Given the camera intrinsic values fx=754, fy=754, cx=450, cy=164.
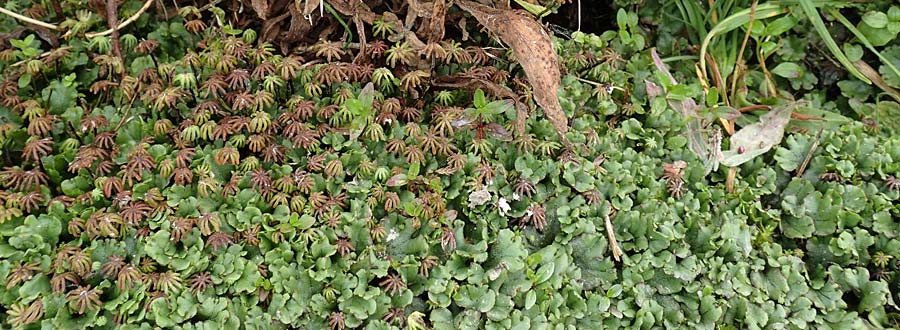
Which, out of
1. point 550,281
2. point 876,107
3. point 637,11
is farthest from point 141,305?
point 876,107

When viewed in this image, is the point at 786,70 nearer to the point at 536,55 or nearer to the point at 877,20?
the point at 877,20

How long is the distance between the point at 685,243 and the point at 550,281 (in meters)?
0.46

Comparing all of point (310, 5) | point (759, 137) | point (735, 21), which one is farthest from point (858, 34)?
point (310, 5)

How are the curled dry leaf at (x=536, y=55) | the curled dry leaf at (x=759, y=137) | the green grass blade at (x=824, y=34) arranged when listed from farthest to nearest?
the green grass blade at (x=824, y=34) → the curled dry leaf at (x=759, y=137) → the curled dry leaf at (x=536, y=55)

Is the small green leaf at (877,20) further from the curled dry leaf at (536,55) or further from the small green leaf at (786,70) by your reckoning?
the curled dry leaf at (536,55)

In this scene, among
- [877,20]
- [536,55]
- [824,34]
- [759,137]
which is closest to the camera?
[536,55]

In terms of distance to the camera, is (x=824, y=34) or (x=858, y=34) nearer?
(x=824, y=34)

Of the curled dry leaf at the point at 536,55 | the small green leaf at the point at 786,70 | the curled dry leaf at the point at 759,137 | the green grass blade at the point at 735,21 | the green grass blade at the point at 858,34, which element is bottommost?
the curled dry leaf at the point at 759,137

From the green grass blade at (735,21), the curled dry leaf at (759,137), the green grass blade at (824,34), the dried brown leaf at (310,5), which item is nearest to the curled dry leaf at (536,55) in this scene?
the dried brown leaf at (310,5)

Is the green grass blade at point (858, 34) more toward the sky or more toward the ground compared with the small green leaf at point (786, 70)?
more toward the sky

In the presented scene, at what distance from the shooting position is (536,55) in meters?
2.23

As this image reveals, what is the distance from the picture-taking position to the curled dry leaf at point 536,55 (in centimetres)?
223

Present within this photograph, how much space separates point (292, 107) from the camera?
7.56 feet

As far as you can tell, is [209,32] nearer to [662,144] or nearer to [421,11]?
[421,11]
